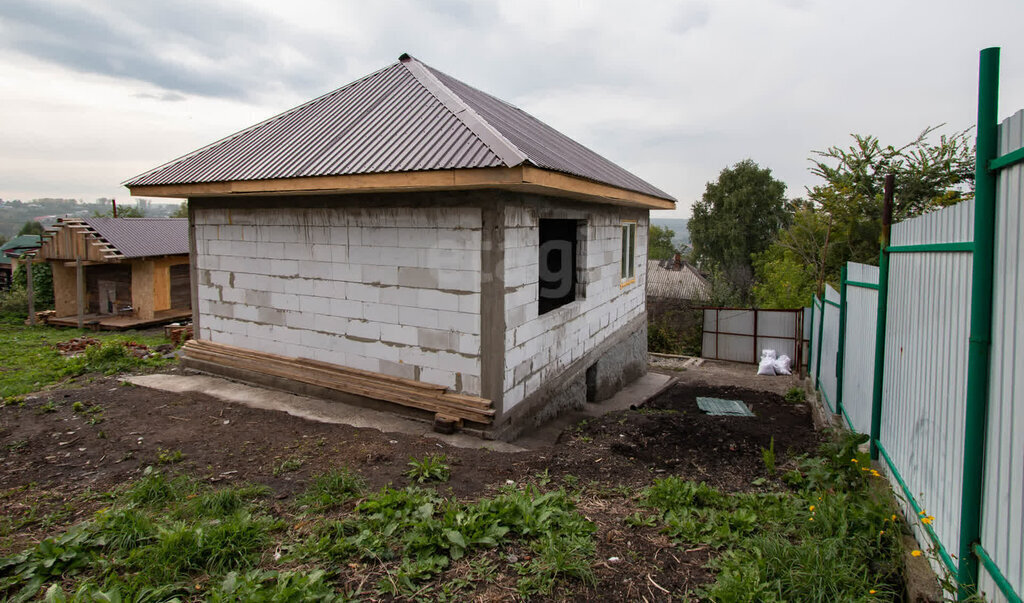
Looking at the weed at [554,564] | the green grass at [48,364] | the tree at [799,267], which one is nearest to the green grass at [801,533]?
the weed at [554,564]

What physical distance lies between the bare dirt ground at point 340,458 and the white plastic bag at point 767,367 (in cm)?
785

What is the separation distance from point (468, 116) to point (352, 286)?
8.28ft

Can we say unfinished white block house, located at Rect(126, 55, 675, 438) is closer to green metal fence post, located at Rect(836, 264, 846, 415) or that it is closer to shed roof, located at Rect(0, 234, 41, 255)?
green metal fence post, located at Rect(836, 264, 846, 415)

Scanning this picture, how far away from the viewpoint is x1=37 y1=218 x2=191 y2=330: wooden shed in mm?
16719

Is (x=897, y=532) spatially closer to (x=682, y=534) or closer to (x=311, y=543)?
(x=682, y=534)

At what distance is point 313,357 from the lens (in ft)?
24.9

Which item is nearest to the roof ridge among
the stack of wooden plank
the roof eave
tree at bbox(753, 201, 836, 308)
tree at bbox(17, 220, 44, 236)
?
the roof eave

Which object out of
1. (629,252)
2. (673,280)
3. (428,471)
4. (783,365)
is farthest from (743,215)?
(428,471)

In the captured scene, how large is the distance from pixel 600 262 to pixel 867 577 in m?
6.90

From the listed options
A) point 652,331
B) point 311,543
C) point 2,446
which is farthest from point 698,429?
point 652,331

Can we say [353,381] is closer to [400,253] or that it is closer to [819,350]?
[400,253]

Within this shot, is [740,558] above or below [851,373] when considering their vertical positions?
below

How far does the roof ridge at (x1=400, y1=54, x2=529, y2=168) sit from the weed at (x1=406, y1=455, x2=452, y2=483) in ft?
9.02

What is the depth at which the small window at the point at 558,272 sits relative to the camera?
8.89 m
